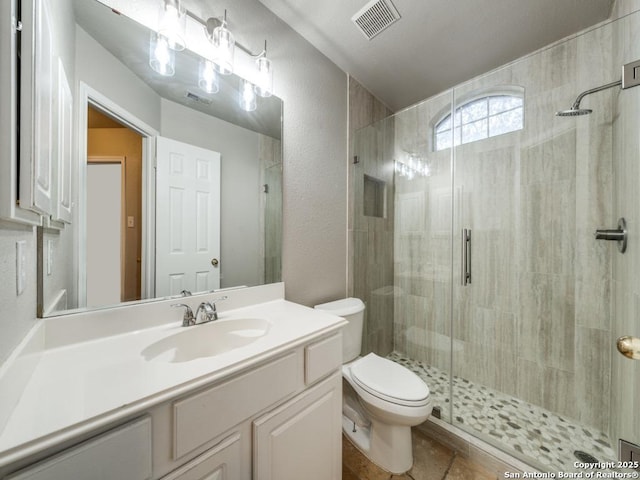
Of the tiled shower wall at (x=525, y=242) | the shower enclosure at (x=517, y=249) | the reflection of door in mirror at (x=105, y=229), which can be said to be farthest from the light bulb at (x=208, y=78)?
the tiled shower wall at (x=525, y=242)

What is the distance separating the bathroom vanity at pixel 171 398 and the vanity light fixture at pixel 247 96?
40.0 inches

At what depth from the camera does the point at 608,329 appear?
4.60ft

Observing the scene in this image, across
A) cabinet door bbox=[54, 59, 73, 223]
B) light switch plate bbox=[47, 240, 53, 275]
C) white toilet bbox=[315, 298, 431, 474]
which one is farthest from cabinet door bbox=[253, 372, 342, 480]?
cabinet door bbox=[54, 59, 73, 223]

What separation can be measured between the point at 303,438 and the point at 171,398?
1.87 feet

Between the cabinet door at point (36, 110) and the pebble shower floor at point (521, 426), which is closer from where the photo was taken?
the cabinet door at point (36, 110)

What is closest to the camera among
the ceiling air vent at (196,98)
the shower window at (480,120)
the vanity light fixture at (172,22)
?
the vanity light fixture at (172,22)

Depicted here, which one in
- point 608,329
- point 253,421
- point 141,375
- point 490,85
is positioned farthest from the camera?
point 490,85

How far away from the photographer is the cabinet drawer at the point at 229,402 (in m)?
0.59

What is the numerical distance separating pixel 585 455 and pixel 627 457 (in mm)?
693

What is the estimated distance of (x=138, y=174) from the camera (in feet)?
3.13

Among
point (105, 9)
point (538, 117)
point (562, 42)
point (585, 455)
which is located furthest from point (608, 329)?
point (105, 9)

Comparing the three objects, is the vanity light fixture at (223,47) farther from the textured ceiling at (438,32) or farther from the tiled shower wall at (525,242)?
the tiled shower wall at (525,242)

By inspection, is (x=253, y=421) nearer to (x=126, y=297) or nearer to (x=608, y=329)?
(x=126, y=297)

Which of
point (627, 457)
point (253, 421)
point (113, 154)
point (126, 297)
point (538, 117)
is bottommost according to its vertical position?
point (627, 457)
